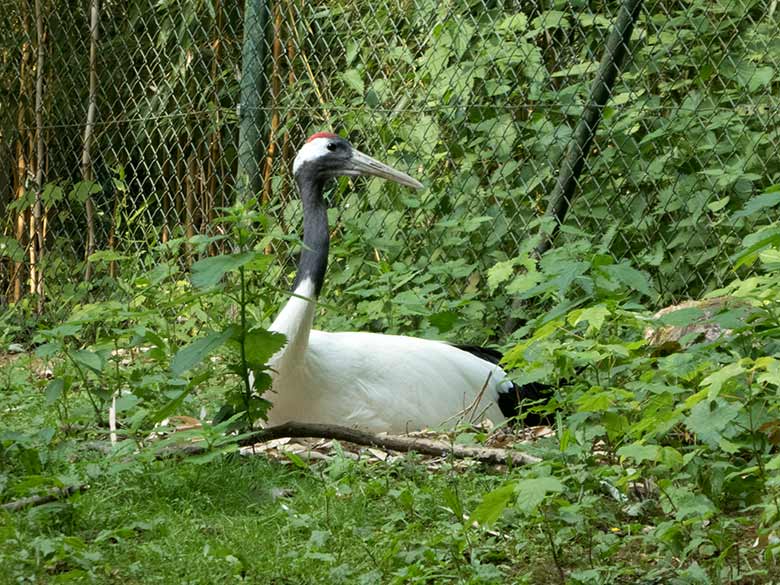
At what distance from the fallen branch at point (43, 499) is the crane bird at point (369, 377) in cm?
138

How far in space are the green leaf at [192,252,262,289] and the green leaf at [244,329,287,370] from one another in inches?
12.1

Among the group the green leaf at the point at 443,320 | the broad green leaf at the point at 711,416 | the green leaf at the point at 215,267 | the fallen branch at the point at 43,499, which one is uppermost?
the green leaf at the point at 215,267

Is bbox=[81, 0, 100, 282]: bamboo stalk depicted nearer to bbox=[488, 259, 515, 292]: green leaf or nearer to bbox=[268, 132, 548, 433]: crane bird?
bbox=[268, 132, 548, 433]: crane bird

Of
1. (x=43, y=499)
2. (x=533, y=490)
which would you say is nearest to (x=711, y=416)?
(x=533, y=490)

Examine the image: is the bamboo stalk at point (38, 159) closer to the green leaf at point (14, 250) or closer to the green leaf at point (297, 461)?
the green leaf at point (14, 250)

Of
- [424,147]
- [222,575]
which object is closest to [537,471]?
[222,575]

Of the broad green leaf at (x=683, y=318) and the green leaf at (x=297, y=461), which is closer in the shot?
the broad green leaf at (x=683, y=318)

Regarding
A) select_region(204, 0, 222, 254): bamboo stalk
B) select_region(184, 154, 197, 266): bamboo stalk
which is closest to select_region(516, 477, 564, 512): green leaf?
select_region(204, 0, 222, 254): bamboo stalk

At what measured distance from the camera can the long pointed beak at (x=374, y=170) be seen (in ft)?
20.5

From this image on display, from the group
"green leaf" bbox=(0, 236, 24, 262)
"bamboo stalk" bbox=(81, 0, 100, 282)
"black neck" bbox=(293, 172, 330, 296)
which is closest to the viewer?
"black neck" bbox=(293, 172, 330, 296)

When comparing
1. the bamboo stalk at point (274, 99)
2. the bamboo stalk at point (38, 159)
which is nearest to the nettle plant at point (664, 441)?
the bamboo stalk at point (274, 99)

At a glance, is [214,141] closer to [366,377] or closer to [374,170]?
[374,170]

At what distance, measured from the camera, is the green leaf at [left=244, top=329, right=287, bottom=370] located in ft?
14.2

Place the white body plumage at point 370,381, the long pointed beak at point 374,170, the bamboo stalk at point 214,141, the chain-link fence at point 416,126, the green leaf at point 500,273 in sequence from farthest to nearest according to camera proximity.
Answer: the bamboo stalk at point 214,141, the long pointed beak at point 374,170, the chain-link fence at point 416,126, the green leaf at point 500,273, the white body plumage at point 370,381
